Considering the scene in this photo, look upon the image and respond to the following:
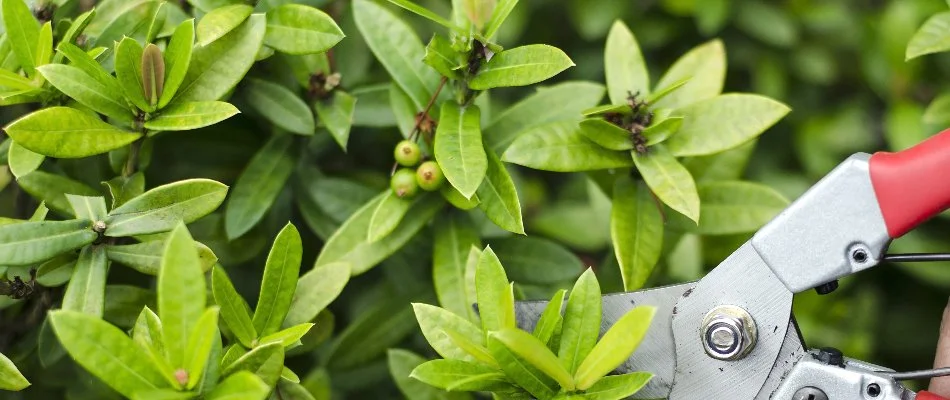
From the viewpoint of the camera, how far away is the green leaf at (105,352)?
33.0 inches

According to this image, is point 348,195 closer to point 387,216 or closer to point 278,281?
point 387,216

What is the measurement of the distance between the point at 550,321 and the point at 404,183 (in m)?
0.26

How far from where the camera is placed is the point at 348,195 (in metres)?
1.32

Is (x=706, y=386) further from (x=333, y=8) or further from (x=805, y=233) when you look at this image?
(x=333, y=8)

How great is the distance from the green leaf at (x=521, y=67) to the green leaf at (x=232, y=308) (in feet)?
1.17

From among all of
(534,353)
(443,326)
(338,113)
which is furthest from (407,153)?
(534,353)

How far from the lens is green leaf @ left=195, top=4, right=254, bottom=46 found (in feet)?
3.51

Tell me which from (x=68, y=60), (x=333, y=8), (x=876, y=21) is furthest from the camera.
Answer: (x=876, y=21)

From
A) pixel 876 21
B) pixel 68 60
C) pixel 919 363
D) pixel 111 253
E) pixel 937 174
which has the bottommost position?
pixel 111 253

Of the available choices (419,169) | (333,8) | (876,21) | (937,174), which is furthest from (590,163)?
(876,21)

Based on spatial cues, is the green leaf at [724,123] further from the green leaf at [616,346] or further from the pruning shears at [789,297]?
the green leaf at [616,346]

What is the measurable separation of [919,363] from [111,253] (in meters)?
1.38

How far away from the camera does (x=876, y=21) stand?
1715 millimetres

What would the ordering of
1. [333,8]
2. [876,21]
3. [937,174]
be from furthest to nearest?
1. [876,21]
2. [333,8]
3. [937,174]
